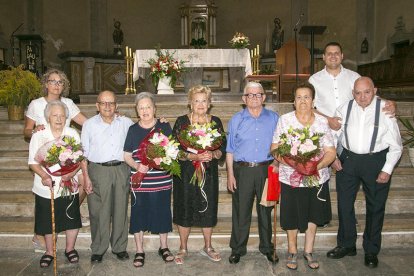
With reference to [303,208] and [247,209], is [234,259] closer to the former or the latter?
[247,209]

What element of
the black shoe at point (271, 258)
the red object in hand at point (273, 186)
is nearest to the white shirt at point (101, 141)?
the red object in hand at point (273, 186)

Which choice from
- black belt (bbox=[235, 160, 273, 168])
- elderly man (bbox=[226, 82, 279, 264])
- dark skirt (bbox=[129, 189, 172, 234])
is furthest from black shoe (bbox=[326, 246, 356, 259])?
dark skirt (bbox=[129, 189, 172, 234])

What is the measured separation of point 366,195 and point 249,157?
112 centimetres

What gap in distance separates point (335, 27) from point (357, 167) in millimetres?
10582

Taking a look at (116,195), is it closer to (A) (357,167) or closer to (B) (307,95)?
(B) (307,95)

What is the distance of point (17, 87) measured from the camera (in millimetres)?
6188

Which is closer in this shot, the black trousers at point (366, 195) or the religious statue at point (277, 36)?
the black trousers at point (366, 195)

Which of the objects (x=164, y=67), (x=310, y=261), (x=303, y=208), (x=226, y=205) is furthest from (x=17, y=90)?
(x=310, y=261)

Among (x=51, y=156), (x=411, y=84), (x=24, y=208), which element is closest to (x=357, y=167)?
(x=51, y=156)

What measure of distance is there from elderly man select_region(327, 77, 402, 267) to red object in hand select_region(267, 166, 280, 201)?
0.68 m

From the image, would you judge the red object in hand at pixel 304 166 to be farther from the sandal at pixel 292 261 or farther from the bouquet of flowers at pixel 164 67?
the bouquet of flowers at pixel 164 67

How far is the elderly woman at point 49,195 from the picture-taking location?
368cm

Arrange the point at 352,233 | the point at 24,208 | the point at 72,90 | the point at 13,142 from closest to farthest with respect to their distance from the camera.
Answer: the point at 352,233 < the point at 24,208 < the point at 13,142 < the point at 72,90

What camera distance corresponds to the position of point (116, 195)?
12.6 ft
